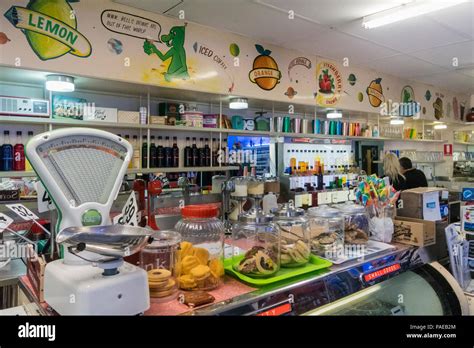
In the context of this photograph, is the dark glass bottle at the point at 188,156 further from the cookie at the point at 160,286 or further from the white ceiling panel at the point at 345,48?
the cookie at the point at 160,286

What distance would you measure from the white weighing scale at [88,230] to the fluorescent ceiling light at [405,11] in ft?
11.4

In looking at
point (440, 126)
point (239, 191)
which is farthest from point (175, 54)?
point (440, 126)

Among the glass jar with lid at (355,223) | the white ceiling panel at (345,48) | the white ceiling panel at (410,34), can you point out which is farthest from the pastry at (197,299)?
the white ceiling panel at (345,48)

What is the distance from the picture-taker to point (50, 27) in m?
3.12

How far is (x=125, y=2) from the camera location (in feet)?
11.4

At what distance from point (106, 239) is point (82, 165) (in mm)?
361

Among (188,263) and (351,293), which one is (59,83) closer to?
(188,263)

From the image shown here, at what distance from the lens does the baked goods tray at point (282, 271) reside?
124 centimetres

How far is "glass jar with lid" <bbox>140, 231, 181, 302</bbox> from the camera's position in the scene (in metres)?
1.14

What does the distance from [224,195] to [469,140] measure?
8479 mm

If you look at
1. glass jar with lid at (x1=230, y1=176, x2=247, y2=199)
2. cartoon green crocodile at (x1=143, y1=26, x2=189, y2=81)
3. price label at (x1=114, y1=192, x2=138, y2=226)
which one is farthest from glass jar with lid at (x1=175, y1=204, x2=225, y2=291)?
cartoon green crocodile at (x1=143, y1=26, x2=189, y2=81)

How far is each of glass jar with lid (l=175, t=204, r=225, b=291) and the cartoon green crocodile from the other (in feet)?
9.08

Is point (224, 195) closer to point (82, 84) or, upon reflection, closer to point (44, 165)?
point (82, 84)

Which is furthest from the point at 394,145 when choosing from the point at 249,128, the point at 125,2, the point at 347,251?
the point at 347,251
